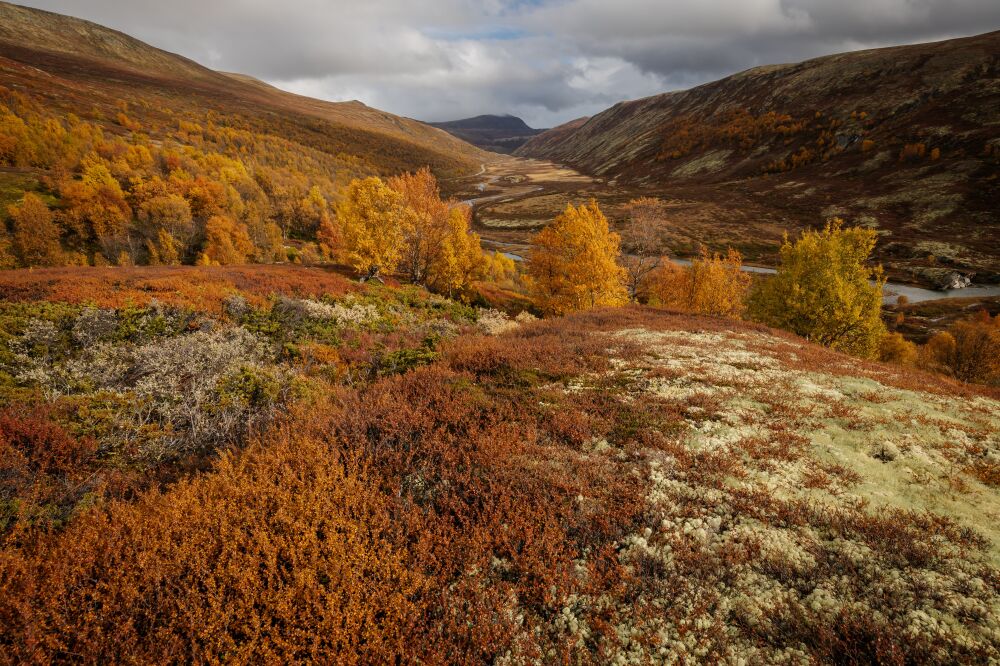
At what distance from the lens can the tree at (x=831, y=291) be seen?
29109 mm

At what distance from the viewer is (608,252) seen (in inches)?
1398

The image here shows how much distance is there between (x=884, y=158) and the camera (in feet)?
440

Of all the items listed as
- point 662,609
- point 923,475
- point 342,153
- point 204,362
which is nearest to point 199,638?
point 662,609

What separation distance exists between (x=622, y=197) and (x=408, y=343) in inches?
6803

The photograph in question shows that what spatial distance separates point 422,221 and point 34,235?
170 ft

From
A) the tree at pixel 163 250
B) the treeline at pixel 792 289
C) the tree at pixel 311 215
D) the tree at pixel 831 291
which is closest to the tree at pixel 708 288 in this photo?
the treeline at pixel 792 289

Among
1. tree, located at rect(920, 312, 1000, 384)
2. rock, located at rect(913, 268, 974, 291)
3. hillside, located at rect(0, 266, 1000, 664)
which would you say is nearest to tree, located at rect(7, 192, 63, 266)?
hillside, located at rect(0, 266, 1000, 664)

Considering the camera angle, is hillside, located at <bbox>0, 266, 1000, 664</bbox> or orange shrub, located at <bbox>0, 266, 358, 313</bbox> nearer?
hillside, located at <bbox>0, 266, 1000, 664</bbox>

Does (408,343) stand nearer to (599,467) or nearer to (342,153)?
(599,467)

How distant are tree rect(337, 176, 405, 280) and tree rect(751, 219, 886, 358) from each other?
32177 millimetres

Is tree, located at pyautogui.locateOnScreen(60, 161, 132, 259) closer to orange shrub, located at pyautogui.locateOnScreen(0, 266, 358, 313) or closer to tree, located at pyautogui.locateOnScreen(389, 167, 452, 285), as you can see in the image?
orange shrub, located at pyautogui.locateOnScreen(0, 266, 358, 313)

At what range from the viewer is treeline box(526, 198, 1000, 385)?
97.4 feet

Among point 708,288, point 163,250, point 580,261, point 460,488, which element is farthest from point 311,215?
point 460,488

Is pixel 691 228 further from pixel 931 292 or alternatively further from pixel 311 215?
pixel 311 215
